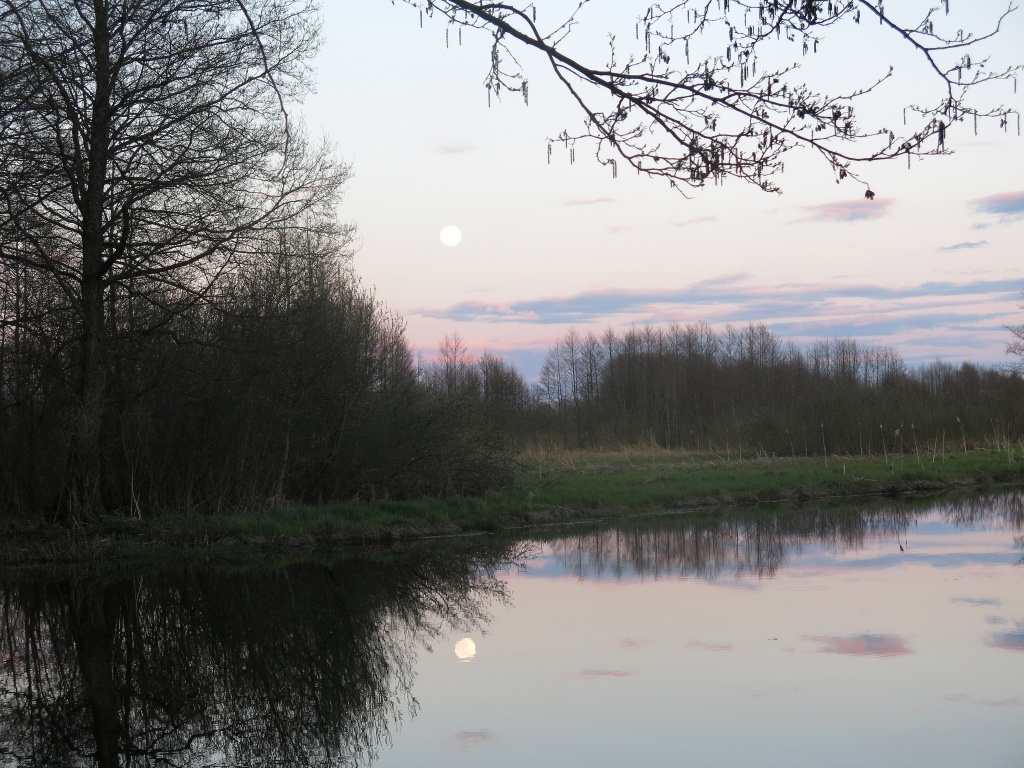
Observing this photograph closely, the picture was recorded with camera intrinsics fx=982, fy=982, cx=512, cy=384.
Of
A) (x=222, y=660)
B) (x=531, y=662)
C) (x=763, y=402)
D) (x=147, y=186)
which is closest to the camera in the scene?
(x=531, y=662)

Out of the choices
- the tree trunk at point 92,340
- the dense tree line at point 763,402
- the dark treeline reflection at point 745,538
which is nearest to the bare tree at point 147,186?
the tree trunk at point 92,340

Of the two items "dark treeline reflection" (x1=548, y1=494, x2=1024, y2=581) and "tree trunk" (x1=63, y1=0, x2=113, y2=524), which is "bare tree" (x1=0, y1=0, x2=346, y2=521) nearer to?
"tree trunk" (x1=63, y1=0, x2=113, y2=524)

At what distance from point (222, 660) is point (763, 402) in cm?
5267

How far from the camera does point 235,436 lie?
17750 mm

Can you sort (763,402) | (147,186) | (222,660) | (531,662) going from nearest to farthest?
(531,662) < (222,660) < (147,186) < (763,402)

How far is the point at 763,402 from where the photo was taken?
58250 mm

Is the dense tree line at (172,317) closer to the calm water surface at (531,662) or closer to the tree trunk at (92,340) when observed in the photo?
the tree trunk at (92,340)

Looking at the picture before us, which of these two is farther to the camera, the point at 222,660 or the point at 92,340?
the point at 92,340

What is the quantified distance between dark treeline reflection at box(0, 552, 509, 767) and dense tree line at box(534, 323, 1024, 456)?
24271mm

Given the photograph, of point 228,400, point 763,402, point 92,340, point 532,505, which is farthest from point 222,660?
point 763,402

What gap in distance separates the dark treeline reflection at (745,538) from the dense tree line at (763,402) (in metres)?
12.0

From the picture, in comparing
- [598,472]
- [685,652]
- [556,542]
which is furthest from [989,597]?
[598,472]

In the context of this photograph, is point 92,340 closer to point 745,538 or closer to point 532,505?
point 532,505

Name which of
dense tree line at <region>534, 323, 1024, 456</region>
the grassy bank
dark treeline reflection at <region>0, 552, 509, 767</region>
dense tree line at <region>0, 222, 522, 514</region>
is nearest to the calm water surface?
dark treeline reflection at <region>0, 552, 509, 767</region>
